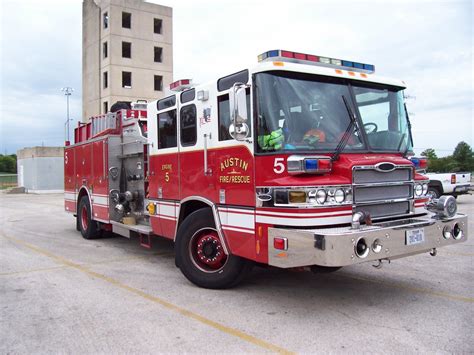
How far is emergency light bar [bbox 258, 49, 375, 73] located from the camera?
191 inches

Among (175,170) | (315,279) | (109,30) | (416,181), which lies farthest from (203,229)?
(109,30)

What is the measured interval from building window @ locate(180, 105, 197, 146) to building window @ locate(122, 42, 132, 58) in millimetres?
40321

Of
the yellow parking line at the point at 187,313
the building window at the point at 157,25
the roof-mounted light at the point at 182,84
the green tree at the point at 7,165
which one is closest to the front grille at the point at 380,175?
the yellow parking line at the point at 187,313

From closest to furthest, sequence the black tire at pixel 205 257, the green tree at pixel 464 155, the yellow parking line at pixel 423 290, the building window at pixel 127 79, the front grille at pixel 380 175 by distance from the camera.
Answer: the front grille at pixel 380 175 < the yellow parking line at pixel 423 290 < the black tire at pixel 205 257 < the building window at pixel 127 79 < the green tree at pixel 464 155

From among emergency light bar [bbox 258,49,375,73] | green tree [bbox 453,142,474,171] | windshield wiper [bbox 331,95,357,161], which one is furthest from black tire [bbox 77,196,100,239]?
green tree [bbox 453,142,474,171]

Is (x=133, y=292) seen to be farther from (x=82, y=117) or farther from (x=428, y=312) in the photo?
(x=82, y=117)

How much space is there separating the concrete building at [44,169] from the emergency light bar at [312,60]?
3444 centimetres

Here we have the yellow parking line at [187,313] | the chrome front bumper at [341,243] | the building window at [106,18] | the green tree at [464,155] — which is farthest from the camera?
the green tree at [464,155]

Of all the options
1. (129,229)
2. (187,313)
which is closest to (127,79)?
(129,229)

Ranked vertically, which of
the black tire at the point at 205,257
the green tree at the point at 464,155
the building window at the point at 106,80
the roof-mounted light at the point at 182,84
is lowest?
the black tire at the point at 205,257

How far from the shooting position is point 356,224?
14.7 ft

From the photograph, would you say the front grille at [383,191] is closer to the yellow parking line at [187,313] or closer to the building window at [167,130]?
the yellow parking line at [187,313]

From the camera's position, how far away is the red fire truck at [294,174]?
14.5 feet

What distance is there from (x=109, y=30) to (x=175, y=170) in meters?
39.8
